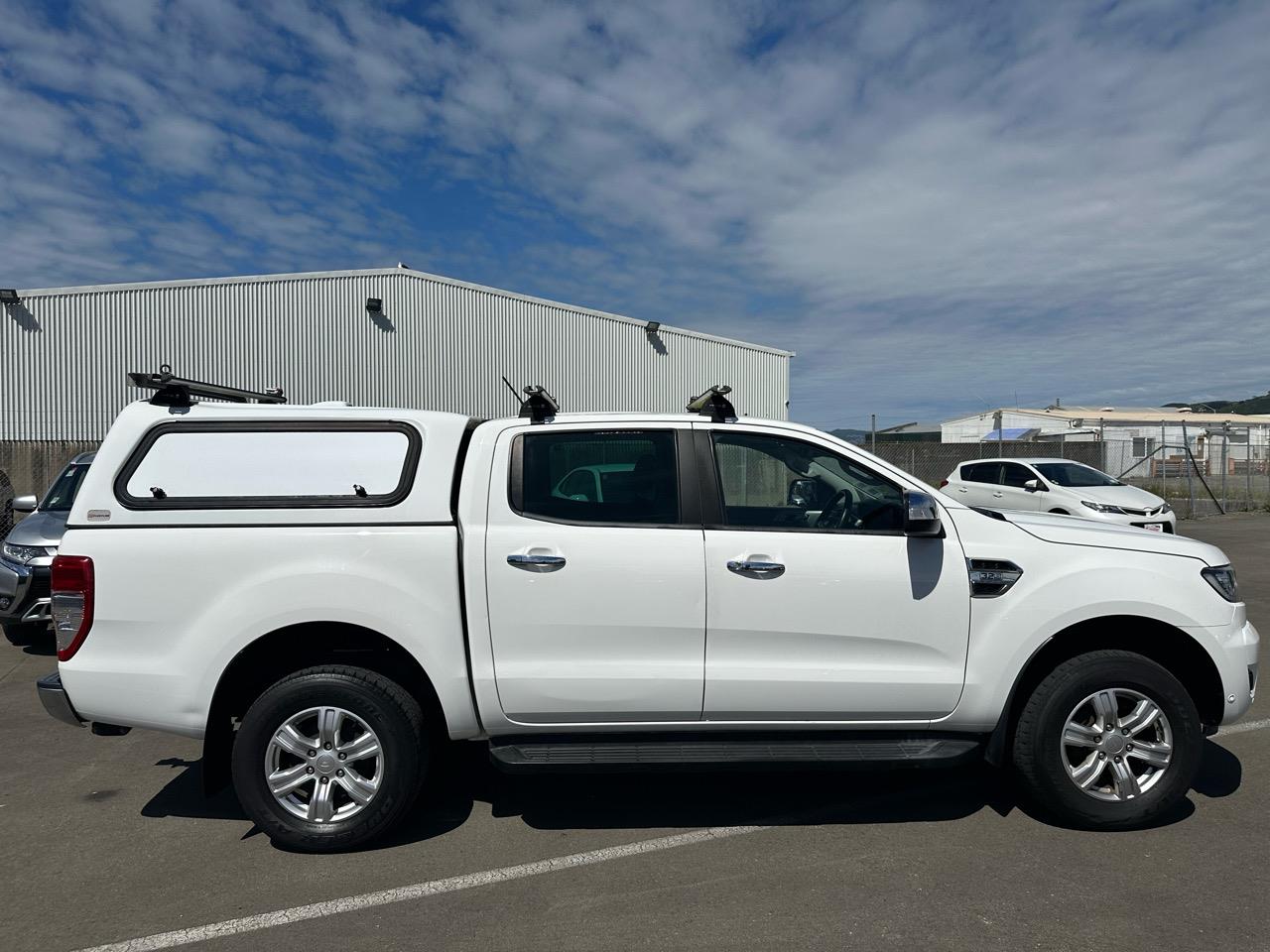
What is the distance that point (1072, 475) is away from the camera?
14.5 m

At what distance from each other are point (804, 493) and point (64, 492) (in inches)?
306

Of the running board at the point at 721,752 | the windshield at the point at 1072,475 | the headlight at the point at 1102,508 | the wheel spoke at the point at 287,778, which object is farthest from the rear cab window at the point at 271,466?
the windshield at the point at 1072,475

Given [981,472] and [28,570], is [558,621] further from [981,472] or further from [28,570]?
[981,472]

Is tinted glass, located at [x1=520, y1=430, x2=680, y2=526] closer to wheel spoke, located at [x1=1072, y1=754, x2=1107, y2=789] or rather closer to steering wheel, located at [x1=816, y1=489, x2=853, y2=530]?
steering wheel, located at [x1=816, y1=489, x2=853, y2=530]

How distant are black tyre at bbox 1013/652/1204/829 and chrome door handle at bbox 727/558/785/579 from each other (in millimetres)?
1279

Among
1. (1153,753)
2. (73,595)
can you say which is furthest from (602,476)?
(1153,753)

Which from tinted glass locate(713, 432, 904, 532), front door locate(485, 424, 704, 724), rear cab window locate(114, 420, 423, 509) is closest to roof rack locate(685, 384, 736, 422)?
tinted glass locate(713, 432, 904, 532)

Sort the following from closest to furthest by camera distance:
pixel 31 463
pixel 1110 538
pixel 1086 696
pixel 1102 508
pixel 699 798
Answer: pixel 1086 696, pixel 1110 538, pixel 699 798, pixel 1102 508, pixel 31 463

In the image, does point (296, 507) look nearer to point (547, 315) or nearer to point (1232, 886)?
point (1232, 886)

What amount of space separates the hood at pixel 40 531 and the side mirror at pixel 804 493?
621cm

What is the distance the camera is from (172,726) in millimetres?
3746

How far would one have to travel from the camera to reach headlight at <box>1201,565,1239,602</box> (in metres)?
4.01

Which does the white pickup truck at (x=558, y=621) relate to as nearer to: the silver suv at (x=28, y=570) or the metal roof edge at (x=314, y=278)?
the silver suv at (x=28, y=570)

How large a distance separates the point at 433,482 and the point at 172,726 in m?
1.50
